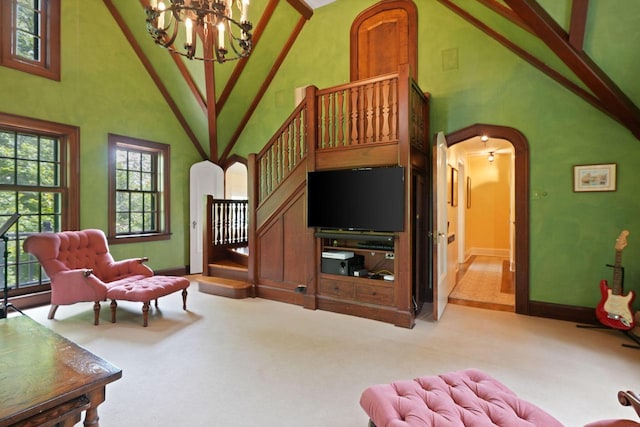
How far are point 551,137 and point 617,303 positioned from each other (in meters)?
1.97

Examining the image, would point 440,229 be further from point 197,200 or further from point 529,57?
point 197,200

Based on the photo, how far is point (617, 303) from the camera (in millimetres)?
3318

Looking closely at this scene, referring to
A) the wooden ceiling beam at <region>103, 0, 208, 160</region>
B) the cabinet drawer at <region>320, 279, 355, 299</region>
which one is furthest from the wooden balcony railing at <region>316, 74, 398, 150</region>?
the wooden ceiling beam at <region>103, 0, 208, 160</region>

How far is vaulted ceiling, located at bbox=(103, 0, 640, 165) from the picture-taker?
2.78m

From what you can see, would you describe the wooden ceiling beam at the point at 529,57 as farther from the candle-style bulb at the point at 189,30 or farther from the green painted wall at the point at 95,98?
the green painted wall at the point at 95,98

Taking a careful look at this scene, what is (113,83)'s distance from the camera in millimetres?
5324

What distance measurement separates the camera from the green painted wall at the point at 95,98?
4.52 meters

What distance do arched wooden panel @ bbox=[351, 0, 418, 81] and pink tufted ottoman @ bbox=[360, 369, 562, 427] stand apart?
428 centimetres

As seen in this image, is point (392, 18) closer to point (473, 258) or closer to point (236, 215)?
point (236, 215)

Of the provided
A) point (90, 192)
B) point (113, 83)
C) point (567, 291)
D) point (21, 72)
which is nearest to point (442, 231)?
point (567, 291)

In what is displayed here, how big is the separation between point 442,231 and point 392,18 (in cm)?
333

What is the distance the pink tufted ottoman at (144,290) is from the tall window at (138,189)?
188 centimetres

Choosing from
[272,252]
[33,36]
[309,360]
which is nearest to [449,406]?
[309,360]

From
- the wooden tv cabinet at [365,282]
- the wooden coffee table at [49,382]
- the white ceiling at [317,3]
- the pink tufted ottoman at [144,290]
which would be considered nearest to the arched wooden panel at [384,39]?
the white ceiling at [317,3]
